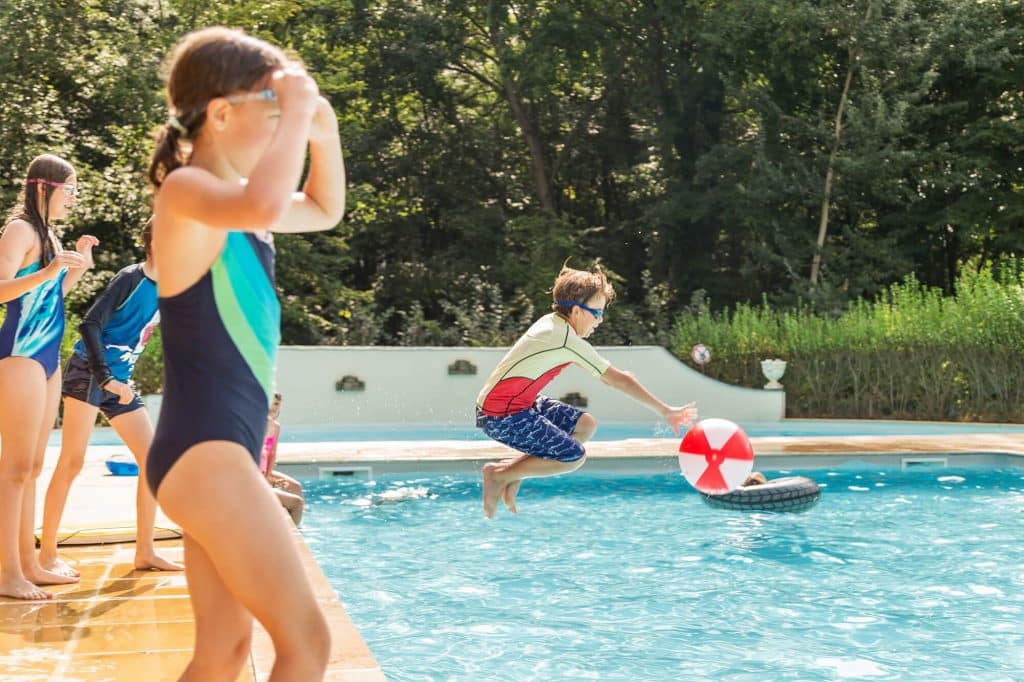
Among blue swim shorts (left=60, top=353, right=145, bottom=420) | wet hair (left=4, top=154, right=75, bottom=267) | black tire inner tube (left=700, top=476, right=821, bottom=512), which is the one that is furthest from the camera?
black tire inner tube (left=700, top=476, right=821, bottom=512)

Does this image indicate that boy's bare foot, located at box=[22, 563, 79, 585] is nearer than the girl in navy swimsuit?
No

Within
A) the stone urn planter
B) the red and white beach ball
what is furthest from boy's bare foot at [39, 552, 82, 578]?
the stone urn planter

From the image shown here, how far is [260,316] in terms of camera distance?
2457 mm

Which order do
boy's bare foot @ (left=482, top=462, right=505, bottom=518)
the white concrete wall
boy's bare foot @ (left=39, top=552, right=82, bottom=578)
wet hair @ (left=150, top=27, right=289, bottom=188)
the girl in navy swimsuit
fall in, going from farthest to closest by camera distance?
the white concrete wall, boy's bare foot @ (left=482, top=462, right=505, bottom=518), boy's bare foot @ (left=39, top=552, right=82, bottom=578), wet hair @ (left=150, top=27, right=289, bottom=188), the girl in navy swimsuit

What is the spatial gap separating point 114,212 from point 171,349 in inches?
769

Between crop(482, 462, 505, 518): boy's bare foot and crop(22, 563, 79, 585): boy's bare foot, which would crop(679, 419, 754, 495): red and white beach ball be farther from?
crop(22, 563, 79, 585): boy's bare foot

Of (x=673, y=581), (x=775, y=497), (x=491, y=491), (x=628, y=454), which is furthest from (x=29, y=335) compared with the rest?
(x=628, y=454)

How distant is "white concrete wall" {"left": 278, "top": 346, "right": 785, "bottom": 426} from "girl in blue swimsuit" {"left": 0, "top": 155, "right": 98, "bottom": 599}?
1249 cm

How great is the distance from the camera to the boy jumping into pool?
6.84m

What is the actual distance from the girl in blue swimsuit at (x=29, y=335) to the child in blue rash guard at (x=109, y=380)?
0.20 meters

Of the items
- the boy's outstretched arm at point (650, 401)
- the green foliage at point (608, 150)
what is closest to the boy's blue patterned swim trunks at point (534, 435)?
the boy's outstretched arm at point (650, 401)

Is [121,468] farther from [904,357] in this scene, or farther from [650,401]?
[904,357]

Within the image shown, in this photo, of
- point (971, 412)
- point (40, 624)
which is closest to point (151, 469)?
point (40, 624)

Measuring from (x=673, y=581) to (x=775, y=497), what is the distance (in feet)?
5.25
